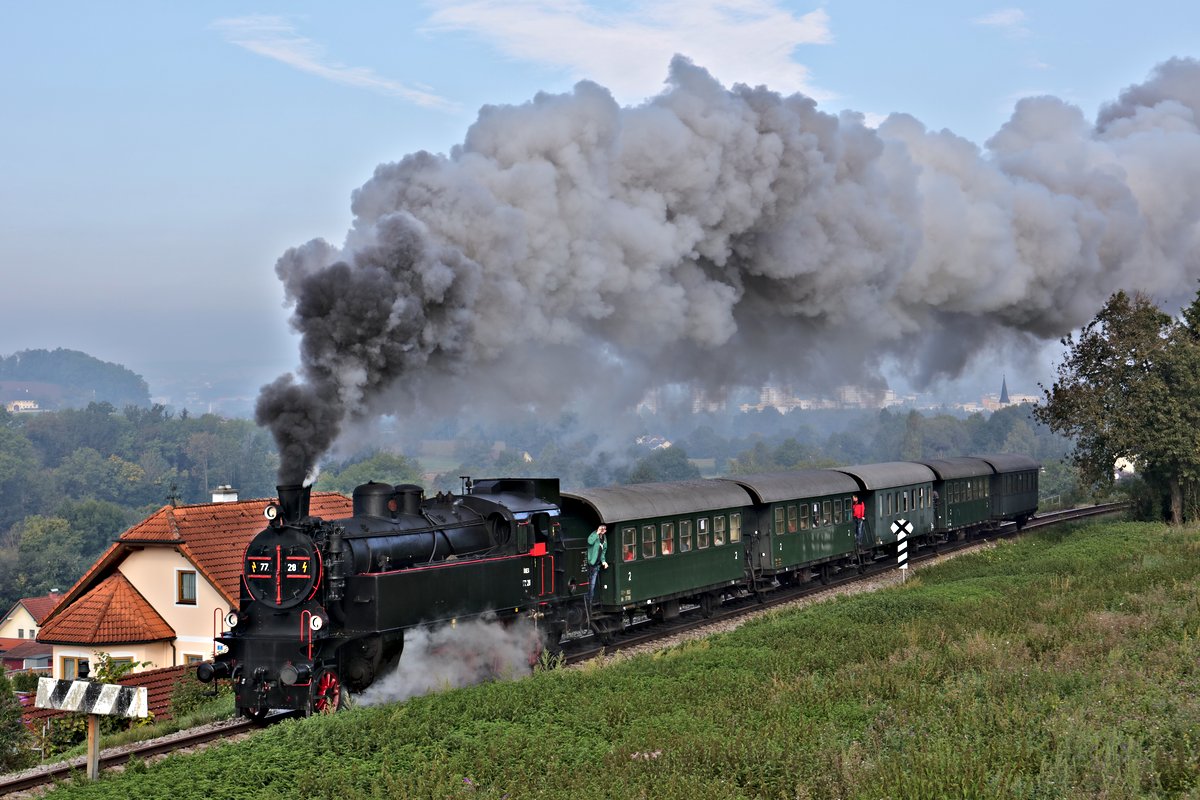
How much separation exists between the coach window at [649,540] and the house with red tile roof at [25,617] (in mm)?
45721

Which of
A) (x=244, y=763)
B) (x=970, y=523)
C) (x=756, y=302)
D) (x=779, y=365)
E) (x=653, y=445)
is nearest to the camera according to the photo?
(x=244, y=763)

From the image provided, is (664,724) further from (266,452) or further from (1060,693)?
(266,452)

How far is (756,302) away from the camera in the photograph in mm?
26281

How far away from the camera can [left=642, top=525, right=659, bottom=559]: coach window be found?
19.2 metres

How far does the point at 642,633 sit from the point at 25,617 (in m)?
52.8

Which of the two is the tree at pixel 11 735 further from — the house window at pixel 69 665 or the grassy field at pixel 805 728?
the house window at pixel 69 665

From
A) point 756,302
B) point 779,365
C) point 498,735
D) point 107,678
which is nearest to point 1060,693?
point 498,735

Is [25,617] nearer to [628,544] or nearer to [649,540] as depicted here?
[649,540]

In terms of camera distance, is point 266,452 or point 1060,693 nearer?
point 1060,693

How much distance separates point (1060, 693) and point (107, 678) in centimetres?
1393

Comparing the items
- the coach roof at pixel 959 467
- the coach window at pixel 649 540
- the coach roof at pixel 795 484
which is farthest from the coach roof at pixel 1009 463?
the coach window at pixel 649 540

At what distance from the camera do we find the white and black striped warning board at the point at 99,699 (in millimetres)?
9070

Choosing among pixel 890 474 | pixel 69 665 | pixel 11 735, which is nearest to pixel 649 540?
pixel 11 735

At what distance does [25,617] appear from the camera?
200 ft
